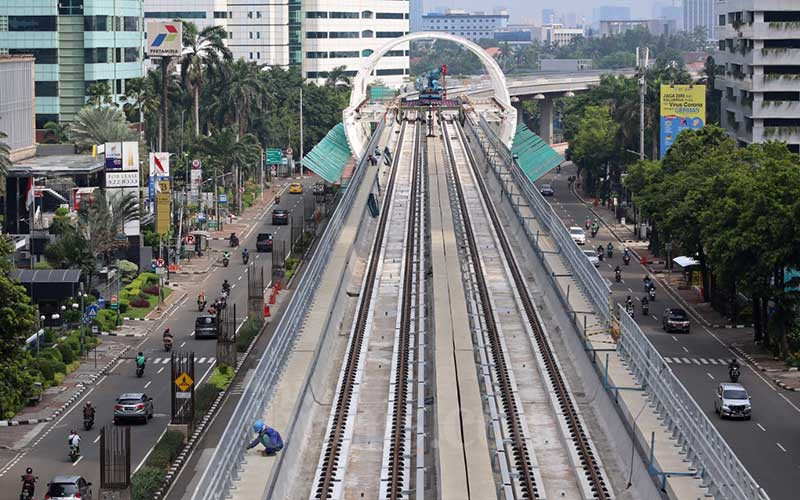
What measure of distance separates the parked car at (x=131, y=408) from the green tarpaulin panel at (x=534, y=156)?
49.7 meters

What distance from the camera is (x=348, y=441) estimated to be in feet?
128

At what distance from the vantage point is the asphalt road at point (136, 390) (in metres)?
44.0

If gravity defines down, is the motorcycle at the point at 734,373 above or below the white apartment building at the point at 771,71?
below

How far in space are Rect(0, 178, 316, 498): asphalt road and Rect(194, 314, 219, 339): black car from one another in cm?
34

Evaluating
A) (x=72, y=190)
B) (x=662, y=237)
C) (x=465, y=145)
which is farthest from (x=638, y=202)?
(x=465, y=145)

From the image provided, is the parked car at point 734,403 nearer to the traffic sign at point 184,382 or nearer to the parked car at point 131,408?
the traffic sign at point 184,382

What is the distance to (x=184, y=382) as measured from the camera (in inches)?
1845

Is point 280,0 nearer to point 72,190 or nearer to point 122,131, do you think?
point 122,131

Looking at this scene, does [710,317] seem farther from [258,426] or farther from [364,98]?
[364,98]

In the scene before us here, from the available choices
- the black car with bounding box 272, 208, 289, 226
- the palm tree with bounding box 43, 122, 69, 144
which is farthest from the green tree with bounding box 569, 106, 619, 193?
the palm tree with bounding box 43, 122, 69, 144

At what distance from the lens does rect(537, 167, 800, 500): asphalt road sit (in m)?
43.2

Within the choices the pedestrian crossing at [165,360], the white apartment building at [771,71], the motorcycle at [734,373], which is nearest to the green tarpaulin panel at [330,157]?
the white apartment building at [771,71]

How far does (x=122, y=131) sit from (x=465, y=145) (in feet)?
103

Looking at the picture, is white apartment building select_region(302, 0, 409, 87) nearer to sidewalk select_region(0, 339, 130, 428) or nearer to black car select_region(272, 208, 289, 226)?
black car select_region(272, 208, 289, 226)
